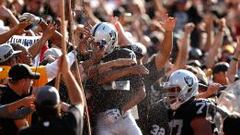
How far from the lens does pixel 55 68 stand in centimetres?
983

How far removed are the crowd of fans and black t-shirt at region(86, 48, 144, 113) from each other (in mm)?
11

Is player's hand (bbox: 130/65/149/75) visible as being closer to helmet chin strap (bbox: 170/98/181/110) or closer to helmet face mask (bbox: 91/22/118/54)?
helmet face mask (bbox: 91/22/118/54)

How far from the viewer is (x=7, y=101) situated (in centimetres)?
932

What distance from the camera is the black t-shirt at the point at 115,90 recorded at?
10.9m

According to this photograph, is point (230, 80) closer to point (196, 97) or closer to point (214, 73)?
point (214, 73)

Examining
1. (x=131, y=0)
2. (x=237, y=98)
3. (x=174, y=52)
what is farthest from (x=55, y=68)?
(x=131, y=0)

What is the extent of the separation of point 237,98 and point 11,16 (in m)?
3.33

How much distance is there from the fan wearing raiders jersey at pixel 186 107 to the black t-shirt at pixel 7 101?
1597 mm

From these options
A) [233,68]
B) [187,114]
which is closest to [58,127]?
[187,114]

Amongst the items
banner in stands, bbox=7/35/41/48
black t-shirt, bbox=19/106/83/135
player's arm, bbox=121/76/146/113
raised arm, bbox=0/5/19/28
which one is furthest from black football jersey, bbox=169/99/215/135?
raised arm, bbox=0/5/19/28

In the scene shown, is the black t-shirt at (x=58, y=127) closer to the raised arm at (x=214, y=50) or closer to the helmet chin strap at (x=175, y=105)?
the helmet chin strap at (x=175, y=105)

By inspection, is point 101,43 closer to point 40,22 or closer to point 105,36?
point 105,36

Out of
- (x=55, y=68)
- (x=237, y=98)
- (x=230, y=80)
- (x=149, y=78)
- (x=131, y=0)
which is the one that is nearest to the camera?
(x=55, y=68)

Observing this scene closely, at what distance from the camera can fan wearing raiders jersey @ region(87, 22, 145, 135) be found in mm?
10914
